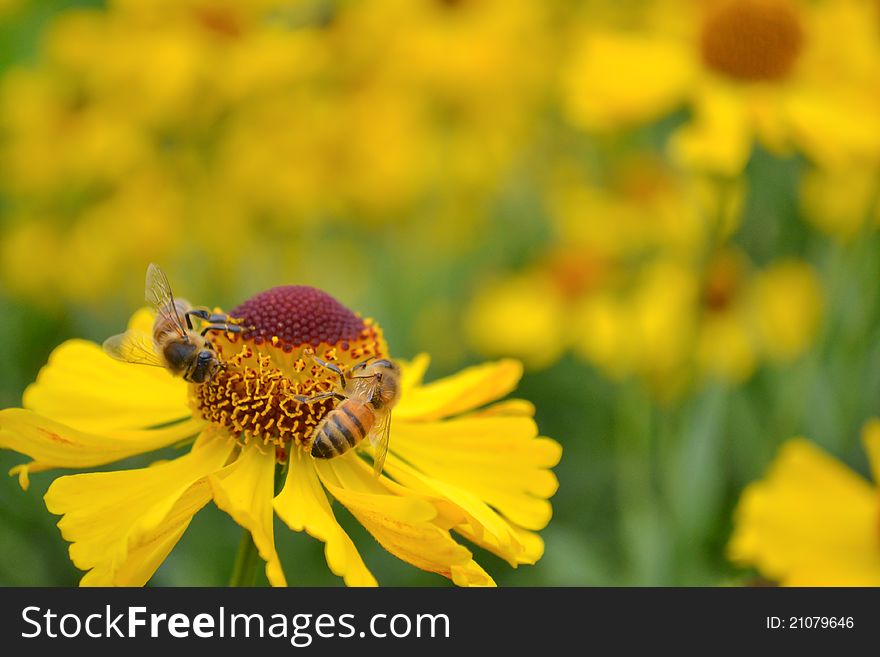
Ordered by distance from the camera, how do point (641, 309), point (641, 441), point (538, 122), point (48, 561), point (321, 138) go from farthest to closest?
point (538, 122) < point (321, 138) < point (641, 309) < point (641, 441) < point (48, 561)

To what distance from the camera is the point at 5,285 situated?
2.56m

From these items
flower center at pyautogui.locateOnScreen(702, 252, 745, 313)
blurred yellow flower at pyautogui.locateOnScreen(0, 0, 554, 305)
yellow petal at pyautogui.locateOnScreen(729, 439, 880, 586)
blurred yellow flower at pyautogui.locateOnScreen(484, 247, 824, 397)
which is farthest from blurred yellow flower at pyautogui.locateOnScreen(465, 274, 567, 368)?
yellow petal at pyautogui.locateOnScreen(729, 439, 880, 586)

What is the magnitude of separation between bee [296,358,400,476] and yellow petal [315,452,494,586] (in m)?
0.06

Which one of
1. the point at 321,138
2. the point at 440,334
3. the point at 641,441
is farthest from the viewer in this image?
the point at 321,138

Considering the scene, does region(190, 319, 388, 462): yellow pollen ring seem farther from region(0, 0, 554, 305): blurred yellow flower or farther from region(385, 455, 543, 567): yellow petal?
region(0, 0, 554, 305): blurred yellow flower

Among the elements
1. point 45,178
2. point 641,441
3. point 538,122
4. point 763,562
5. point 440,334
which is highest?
point 538,122

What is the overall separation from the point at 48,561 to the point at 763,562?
101cm

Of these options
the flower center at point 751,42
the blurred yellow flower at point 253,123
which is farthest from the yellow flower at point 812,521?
the blurred yellow flower at point 253,123

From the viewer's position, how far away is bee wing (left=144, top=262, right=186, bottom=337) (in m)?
1.01

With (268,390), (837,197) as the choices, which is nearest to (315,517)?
(268,390)

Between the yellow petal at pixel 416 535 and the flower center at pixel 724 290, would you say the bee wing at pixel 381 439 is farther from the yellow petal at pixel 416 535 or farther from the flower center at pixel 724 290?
the flower center at pixel 724 290

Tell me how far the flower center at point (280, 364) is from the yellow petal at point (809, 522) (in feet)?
1.83
